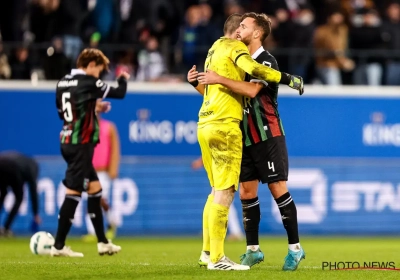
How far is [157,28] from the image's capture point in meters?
18.8

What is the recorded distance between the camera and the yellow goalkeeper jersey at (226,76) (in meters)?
8.58

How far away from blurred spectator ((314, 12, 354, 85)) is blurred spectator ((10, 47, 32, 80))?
5800 mm

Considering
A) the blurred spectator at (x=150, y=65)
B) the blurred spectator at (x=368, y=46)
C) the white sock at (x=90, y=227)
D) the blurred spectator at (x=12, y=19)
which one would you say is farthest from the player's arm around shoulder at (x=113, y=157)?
the blurred spectator at (x=368, y=46)

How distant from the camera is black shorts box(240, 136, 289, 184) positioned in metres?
8.86

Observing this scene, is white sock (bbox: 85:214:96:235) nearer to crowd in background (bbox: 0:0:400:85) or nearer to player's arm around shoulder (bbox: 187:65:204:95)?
crowd in background (bbox: 0:0:400:85)

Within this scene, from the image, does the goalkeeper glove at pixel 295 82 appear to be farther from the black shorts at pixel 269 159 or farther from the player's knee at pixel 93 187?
the player's knee at pixel 93 187

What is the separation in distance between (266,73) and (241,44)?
437 millimetres

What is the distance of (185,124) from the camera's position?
1848cm

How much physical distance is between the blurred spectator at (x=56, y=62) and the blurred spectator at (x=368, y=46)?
19.8ft

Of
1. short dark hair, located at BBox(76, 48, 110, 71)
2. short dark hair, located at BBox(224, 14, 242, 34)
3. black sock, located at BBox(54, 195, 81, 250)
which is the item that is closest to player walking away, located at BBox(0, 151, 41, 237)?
black sock, located at BBox(54, 195, 81, 250)

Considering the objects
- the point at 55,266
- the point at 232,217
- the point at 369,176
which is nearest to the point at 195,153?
the point at 232,217

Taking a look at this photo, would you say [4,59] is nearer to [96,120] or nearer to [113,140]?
[113,140]

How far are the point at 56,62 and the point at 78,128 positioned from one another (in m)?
6.75

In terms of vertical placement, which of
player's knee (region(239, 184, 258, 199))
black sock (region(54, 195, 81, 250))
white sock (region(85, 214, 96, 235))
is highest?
player's knee (region(239, 184, 258, 199))
